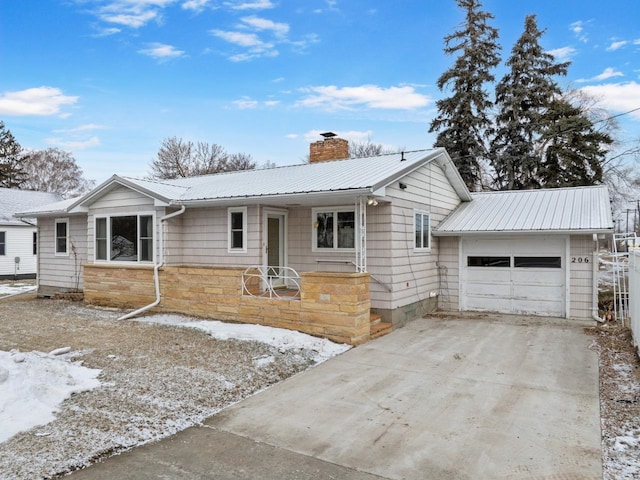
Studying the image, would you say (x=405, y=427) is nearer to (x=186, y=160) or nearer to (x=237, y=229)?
(x=237, y=229)

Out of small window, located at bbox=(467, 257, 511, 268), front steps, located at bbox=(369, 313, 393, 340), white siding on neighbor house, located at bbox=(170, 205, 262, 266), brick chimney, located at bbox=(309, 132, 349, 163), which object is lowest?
front steps, located at bbox=(369, 313, 393, 340)

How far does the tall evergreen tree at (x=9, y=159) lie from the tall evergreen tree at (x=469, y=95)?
31978 mm

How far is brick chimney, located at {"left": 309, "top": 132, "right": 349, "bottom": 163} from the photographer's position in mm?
13562

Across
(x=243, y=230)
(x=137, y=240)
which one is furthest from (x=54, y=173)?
(x=243, y=230)

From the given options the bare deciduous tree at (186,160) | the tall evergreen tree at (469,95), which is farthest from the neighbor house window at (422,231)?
the bare deciduous tree at (186,160)

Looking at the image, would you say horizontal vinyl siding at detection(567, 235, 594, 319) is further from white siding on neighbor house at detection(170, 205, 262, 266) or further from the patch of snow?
the patch of snow

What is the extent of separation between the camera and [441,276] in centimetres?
1220

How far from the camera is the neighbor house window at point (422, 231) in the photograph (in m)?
10.7

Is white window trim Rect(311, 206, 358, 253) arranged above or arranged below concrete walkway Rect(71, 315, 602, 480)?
above

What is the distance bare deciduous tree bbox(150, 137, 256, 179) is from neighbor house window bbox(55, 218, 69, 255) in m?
19.9

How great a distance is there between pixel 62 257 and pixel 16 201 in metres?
11.5

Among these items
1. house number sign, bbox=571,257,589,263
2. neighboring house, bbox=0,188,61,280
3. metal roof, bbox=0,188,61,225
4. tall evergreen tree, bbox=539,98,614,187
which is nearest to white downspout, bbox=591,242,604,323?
house number sign, bbox=571,257,589,263

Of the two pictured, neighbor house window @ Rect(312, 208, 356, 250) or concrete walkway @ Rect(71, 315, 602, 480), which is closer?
concrete walkway @ Rect(71, 315, 602, 480)

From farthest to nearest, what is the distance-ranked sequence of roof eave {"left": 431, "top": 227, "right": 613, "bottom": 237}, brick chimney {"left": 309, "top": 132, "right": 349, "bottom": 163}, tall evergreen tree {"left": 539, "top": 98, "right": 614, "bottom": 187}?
tall evergreen tree {"left": 539, "top": 98, "right": 614, "bottom": 187} < brick chimney {"left": 309, "top": 132, "right": 349, "bottom": 163} < roof eave {"left": 431, "top": 227, "right": 613, "bottom": 237}
